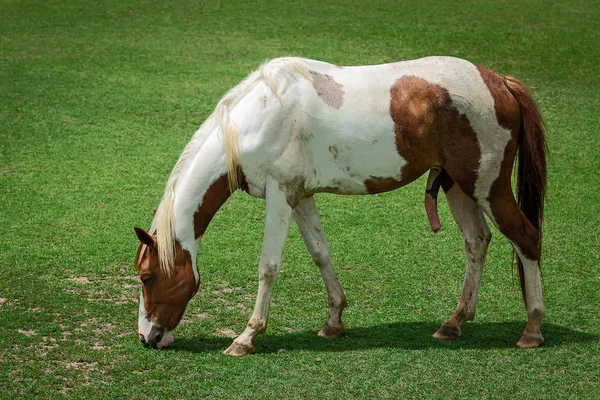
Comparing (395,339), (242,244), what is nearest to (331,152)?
(395,339)

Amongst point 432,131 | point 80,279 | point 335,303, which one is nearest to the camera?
point 432,131

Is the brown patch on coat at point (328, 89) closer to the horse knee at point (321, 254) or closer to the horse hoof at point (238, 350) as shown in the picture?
the horse knee at point (321, 254)

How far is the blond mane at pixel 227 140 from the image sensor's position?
518 cm

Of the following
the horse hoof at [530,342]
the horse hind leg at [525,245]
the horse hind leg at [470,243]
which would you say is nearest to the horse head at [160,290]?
the horse hind leg at [470,243]

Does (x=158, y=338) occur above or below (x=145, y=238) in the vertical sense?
below

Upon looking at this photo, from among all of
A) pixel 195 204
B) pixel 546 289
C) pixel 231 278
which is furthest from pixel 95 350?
pixel 546 289

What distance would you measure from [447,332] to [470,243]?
0.62m

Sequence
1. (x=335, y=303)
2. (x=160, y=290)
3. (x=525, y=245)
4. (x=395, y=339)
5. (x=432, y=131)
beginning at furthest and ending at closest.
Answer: (x=335, y=303) → (x=395, y=339) → (x=525, y=245) → (x=432, y=131) → (x=160, y=290)

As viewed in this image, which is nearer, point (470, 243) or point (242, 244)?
point (470, 243)

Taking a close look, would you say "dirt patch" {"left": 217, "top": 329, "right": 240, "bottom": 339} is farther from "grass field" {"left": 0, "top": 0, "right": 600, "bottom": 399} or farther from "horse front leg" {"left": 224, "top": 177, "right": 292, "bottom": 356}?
"horse front leg" {"left": 224, "top": 177, "right": 292, "bottom": 356}

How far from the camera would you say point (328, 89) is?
5402mm

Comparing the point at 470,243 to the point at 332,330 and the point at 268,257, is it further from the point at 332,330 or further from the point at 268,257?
the point at 268,257

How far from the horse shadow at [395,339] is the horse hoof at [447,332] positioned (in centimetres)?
4

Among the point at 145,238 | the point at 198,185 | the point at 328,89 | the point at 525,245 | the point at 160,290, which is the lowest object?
the point at 160,290
